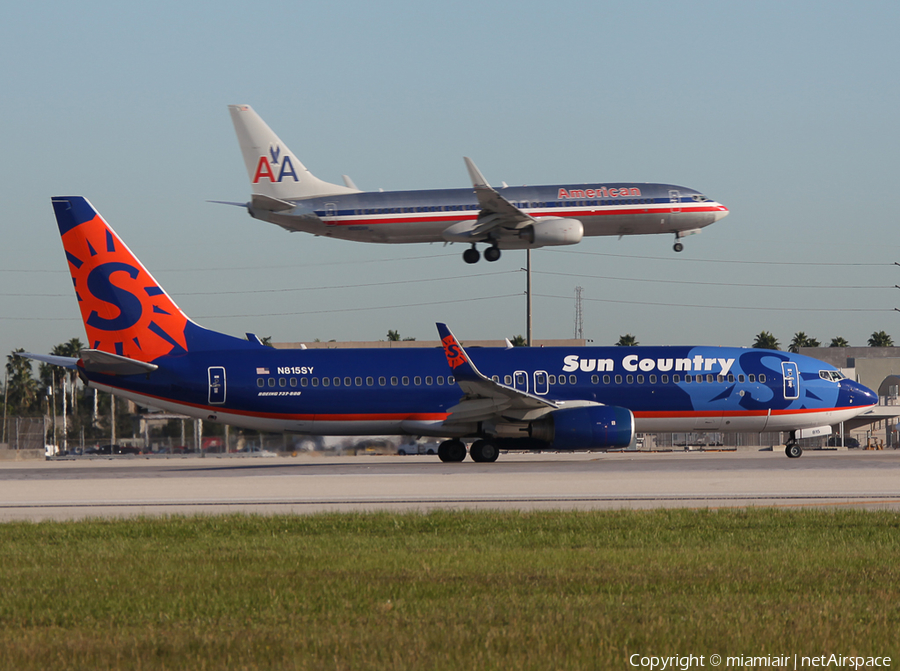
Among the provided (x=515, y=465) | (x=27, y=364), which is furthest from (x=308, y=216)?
(x=27, y=364)

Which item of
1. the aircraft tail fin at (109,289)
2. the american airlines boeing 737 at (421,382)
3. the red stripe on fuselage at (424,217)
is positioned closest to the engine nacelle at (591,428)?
the american airlines boeing 737 at (421,382)

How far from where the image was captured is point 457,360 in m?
32.9

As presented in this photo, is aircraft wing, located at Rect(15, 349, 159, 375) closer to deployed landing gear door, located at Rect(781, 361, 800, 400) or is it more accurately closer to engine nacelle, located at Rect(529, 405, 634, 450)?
engine nacelle, located at Rect(529, 405, 634, 450)

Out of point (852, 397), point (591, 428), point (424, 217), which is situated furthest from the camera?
point (424, 217)

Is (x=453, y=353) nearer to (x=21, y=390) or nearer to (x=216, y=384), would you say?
(x=216, y=384)

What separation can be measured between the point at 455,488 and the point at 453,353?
10513 millimetres

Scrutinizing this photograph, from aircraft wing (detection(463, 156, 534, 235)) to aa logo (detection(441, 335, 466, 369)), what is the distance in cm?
701

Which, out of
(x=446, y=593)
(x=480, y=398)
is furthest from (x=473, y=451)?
(x=446, y=593)

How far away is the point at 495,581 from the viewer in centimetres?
990

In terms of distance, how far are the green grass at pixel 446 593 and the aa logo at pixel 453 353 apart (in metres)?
17.9

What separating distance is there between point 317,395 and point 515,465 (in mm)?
6993

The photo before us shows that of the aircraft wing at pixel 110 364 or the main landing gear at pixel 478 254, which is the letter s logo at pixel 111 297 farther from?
the main landing gear at pixel 478 254

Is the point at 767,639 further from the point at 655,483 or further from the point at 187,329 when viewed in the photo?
the point at 187,329

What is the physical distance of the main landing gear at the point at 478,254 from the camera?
40969 millimetres
